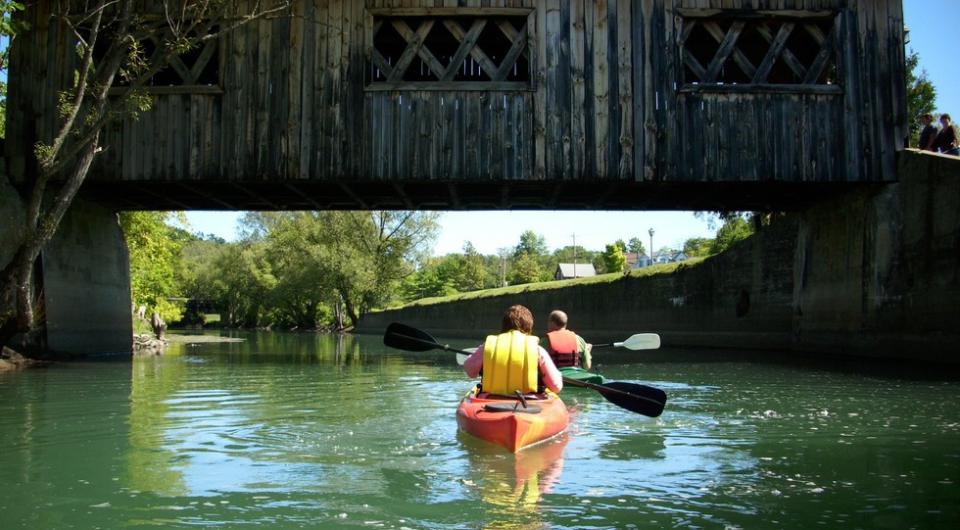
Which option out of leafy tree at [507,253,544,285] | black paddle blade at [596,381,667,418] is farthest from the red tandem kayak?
leafy tree at [507,253,544,285]

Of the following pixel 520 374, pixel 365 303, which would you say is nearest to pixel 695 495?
pixel 520 374

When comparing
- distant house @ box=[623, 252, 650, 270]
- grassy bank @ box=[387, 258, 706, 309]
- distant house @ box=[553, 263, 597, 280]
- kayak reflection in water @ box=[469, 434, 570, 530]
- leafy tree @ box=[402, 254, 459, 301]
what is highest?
distant house @ box=[623, 252, 650, 270]

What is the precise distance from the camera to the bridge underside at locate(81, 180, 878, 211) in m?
17.4

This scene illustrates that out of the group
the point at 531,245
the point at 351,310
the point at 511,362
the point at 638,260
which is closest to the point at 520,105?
the point at 511,362

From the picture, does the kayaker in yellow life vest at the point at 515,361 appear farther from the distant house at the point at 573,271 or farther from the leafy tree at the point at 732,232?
the distant house at the point at 573,271

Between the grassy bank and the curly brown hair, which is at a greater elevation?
the grassy bank

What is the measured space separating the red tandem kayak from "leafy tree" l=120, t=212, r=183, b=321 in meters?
17.0

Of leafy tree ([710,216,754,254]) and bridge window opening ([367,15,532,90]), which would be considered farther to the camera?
leafy tree ([710,216,754,254])

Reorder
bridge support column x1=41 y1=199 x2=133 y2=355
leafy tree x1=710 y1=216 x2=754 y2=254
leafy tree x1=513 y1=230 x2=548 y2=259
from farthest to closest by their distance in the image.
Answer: leafy tree x1=513 y1=230 x2=548 y2=259 < leafy tree x1=710 y1=216 x2=754 y2=254 < bridge support column x1=41 y1=199 x2=133 y2=355

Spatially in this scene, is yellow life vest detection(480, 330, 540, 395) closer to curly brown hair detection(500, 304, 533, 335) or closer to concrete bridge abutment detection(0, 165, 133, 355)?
curly brown hair detection(500, 304, 533, 335)

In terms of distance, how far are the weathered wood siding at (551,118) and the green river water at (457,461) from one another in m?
5.94

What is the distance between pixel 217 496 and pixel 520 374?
2862 millimetres

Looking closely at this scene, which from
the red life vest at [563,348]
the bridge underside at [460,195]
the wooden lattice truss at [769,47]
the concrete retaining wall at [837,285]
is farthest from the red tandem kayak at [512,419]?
the wooden lattice truss at [769,47]

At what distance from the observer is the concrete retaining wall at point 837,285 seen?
46.9 feet
